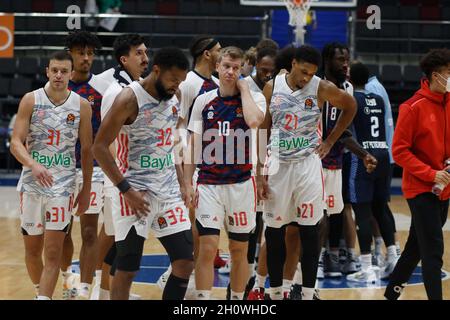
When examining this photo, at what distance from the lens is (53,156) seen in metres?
5.62

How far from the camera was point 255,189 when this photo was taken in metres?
5.80

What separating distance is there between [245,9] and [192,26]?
1596mm

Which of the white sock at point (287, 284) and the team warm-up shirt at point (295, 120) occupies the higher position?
the team warm-up shirt at point (295, 120)

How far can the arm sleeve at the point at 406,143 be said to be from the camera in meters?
5.39

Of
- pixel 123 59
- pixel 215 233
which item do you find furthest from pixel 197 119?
pixel 123 59

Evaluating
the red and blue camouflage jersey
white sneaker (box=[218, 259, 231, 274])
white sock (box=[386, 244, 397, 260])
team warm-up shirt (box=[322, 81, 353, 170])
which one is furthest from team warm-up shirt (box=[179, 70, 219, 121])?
white sock (box=[386, 244, 397, 260])

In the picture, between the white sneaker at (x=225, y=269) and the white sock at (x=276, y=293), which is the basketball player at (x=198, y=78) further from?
the white sneaker at (x=225, y=269)

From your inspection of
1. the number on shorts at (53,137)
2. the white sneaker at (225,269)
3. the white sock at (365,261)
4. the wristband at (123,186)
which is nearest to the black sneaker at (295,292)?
the white sock at (365,261)

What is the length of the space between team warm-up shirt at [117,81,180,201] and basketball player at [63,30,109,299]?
1.30m

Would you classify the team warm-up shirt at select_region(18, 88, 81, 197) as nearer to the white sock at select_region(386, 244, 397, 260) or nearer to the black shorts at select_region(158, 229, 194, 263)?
the black shorts at select_region(158, 229, 194, 263)

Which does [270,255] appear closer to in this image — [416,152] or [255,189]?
[255,189]

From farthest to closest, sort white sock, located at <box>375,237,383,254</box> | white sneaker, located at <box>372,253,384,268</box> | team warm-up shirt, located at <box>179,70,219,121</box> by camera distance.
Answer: white sock, located at <box>375,237,383,254</box>, white sneaker, located at <box>372,253,384,268</box>, team warm-up shirt, located at <box>179,70,219,121</box>

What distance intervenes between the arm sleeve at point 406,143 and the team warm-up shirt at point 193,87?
166cm

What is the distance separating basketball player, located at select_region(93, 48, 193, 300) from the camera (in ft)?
15.6
